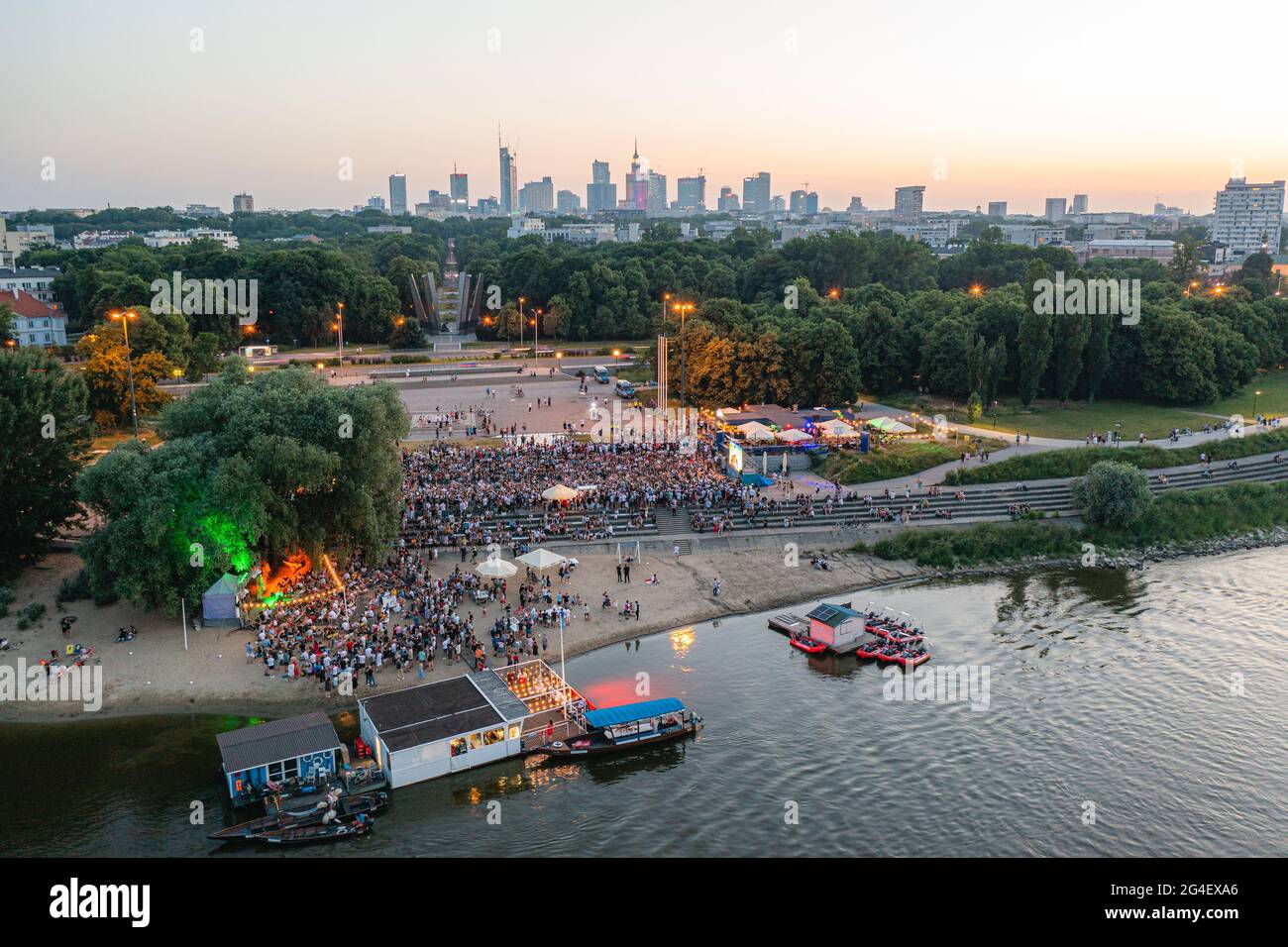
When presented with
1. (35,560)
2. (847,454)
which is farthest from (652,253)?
(35,560)

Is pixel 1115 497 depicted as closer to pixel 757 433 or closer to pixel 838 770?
pixel 757 433

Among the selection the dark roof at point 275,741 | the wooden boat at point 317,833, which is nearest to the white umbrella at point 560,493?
the dark roof at point 275,741

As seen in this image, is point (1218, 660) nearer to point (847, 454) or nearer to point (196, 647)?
point (847, 454)

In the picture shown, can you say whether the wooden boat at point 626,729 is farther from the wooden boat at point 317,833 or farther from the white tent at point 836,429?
the white tent at point 836,429

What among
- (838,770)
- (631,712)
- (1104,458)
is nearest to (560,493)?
(631,712)

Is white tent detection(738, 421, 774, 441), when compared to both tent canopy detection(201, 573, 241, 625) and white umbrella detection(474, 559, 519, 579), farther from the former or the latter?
tent canopy detection(201, 573, 241, 625)
